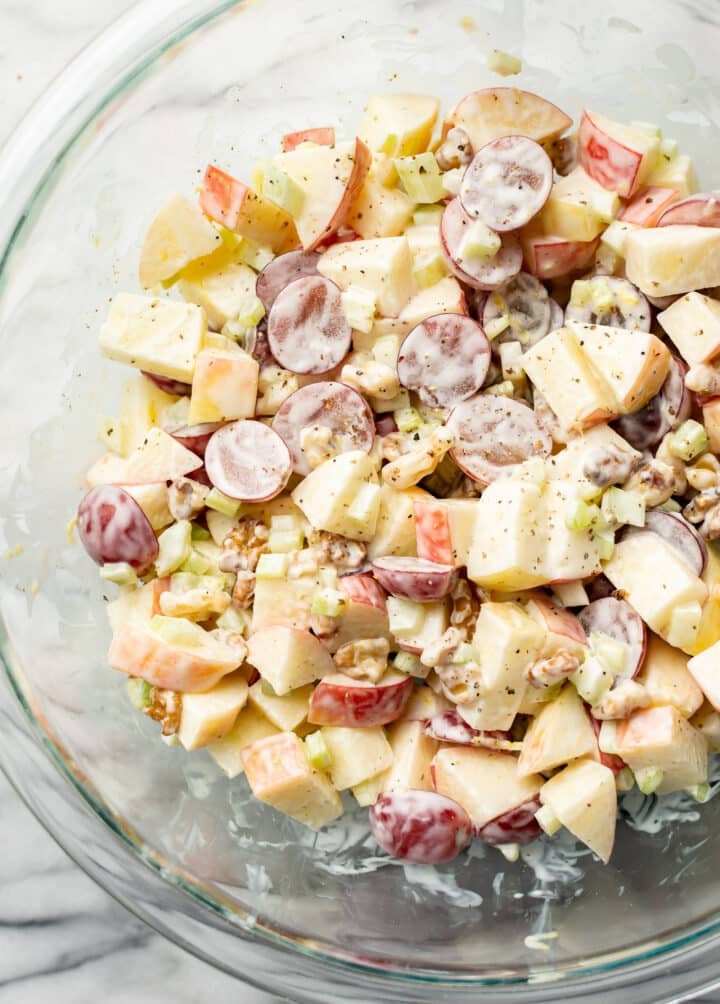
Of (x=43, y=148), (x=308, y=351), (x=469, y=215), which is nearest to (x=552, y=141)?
(x=469, y=215)

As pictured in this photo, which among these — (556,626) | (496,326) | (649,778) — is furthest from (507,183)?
(649,778)

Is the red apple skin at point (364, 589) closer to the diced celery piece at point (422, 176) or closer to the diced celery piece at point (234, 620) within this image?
the diced celery piece at point (234, 620)

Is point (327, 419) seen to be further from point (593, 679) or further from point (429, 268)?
point (593, 679)

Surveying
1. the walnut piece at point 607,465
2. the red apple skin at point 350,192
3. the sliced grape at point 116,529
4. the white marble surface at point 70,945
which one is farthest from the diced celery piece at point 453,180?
the white marble surface at point 70,945

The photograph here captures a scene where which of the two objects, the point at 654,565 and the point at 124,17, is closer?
the point at 654,565

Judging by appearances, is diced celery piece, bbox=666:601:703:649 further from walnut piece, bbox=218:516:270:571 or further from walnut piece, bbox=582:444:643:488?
walnut piece, bbox=218:516:270:571

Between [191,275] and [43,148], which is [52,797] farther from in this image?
[43,148]

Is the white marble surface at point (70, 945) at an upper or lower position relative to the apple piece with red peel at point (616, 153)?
lower

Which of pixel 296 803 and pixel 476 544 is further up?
pixel 476 544
